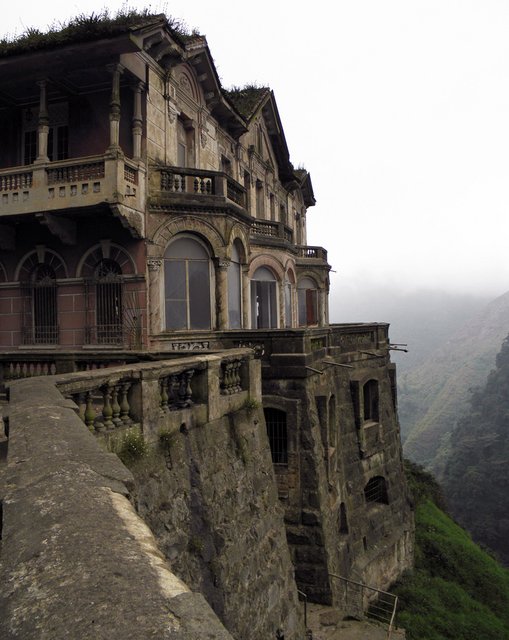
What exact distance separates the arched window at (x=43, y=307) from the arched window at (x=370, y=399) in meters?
11.1

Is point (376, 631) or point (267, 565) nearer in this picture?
point (267, 565)

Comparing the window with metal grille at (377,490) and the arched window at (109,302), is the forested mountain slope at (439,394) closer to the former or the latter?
the window with metal grille at (377,490)

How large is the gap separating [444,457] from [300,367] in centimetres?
7669

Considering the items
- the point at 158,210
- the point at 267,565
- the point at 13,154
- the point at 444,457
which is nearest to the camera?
the point at 267,565

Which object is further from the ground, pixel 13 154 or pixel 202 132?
pixel 202 132

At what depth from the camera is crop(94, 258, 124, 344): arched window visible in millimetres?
14961

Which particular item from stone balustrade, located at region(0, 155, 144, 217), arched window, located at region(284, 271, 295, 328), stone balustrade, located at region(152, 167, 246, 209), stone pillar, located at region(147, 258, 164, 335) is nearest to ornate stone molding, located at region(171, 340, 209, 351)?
stone pillar, located at region(147, 258, 164, 335)

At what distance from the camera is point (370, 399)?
62.6 ft

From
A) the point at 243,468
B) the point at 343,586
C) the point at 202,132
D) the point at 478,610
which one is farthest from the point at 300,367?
the point at 478,610

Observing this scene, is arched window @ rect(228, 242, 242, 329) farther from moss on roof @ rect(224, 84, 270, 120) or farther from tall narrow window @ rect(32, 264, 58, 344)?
moss on roof @ rect(224, 84, 270, 120)

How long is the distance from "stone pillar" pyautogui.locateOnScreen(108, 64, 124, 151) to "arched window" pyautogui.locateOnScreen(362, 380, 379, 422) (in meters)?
11.9

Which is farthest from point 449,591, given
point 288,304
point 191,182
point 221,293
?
point 191,182

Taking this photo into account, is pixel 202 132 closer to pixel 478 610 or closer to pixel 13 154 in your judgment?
pixel 13 154

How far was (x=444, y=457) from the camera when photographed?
3172 inches
